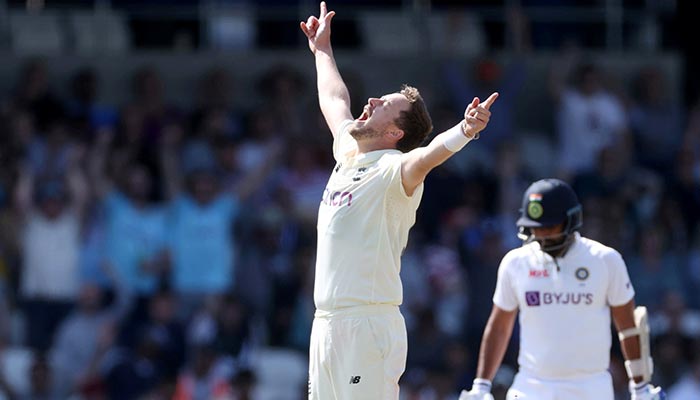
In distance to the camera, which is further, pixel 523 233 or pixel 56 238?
pixel 56 238

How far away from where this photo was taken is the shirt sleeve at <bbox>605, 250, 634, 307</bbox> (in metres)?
9.09

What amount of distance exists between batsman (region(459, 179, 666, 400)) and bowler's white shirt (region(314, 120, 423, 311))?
1.14 m

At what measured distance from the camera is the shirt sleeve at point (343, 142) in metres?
8.65

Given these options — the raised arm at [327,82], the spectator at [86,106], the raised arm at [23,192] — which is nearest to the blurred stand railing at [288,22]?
the spectator at [86,106]

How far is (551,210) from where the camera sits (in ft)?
29.7

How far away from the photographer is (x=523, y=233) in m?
9.25

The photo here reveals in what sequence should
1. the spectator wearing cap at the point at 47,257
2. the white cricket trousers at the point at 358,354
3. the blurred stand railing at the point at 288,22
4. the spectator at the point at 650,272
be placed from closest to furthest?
the white cricket trousers at the point at 358,354
the spectator wearing cap at the point at 47,257
the spectator at the point at 650,272
the blurred stand railing at the point at 288,22

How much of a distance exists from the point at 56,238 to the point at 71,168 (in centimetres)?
73

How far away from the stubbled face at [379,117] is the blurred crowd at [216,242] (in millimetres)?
5181

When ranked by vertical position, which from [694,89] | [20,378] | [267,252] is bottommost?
[20,378]

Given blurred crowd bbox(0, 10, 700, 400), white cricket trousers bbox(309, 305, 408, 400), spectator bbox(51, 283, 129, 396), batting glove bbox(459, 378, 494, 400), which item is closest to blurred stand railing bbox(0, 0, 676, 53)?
blurred crowd bbox(0, 10, 700, 400)

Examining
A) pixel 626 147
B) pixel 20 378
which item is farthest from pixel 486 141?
pixel 20 378

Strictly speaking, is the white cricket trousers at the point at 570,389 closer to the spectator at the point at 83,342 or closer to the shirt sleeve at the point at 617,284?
the shirt sleeve at the point at 617,284

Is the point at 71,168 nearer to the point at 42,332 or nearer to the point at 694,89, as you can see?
the point at 42,332
